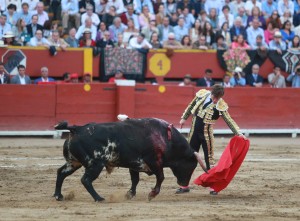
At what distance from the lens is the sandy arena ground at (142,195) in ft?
27.4

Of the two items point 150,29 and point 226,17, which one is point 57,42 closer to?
point 150,29

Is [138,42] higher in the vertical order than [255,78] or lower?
higher

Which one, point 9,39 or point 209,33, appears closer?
point 9,39

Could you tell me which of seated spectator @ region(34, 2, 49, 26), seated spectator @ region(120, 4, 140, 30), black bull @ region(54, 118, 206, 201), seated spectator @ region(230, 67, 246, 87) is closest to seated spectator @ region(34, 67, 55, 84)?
seated spectator @ region(34, 2, 49, 26)

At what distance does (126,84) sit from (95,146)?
766 centimetres

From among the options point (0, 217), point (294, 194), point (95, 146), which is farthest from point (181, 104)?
point (0, 217)

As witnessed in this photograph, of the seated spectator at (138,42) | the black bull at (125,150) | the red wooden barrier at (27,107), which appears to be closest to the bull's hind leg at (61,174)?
the black bull at (125,150)

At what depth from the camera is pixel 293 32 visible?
18.9 m

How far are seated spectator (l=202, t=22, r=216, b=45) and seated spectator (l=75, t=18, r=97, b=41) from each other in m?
2.27

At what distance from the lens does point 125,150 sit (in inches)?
360

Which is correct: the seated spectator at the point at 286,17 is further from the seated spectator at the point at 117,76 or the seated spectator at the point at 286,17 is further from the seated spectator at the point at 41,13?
the seated spectator at the point at 41,13

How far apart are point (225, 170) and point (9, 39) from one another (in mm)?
7550

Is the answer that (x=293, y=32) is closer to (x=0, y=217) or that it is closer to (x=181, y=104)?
(x=181, y=104)

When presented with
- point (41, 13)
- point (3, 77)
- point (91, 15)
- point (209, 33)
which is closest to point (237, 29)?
point (209, 33)
